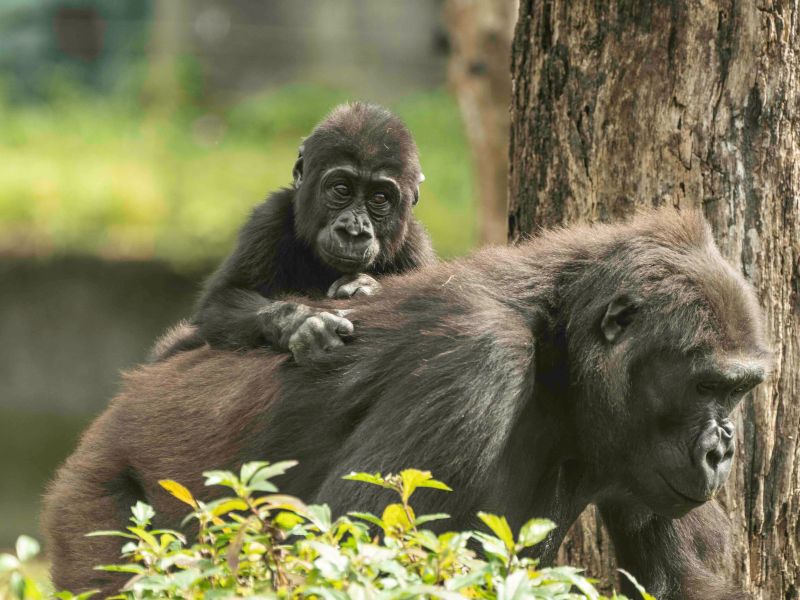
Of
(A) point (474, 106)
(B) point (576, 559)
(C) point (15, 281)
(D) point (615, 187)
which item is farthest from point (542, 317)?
(C) point (15, 281)

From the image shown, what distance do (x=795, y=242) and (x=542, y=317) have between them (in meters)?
1.34

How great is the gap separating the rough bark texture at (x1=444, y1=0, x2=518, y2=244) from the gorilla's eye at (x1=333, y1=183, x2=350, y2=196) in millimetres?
4606

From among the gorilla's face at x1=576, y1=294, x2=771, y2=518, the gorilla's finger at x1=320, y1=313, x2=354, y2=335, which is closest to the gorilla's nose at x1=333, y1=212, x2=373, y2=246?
the gorilla's finger at x1=320, y1=313, x2=354, y2=335

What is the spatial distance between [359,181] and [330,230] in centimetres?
34

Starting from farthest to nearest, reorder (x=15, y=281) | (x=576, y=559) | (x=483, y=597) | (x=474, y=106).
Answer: (x=15, y=281), (x=474, y=106), (x=576, y=559), (x=483, y=597)

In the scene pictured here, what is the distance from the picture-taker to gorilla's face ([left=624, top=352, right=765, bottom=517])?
4238 mm

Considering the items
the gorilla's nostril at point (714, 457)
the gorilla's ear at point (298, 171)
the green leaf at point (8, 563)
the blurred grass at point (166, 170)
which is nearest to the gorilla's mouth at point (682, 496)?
the gorilla's nostril at point (714, 457)

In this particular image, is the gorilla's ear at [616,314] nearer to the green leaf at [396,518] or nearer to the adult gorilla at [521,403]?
the adult gorilla at [521,403]

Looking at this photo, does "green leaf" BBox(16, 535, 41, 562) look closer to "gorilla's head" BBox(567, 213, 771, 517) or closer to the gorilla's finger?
the gorilla's finger

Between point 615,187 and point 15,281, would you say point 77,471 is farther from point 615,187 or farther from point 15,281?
point 15,281

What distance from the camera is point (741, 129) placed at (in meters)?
5.12

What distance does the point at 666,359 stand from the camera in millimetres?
4348

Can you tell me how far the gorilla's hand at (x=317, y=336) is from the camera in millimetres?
4594

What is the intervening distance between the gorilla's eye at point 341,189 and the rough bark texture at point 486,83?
4.61 metres
